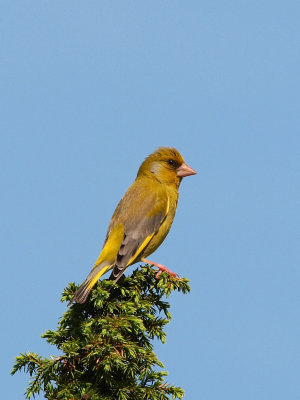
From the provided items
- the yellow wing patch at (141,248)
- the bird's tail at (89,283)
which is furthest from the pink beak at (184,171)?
the bird's tail at (89,283)

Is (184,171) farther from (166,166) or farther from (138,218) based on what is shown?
(138,218)

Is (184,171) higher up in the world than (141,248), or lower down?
higher up

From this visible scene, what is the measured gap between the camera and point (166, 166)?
9.02 metres

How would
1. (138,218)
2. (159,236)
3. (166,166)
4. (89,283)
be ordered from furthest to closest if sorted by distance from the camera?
(166,166), (159,236), (138,218), (89,283)

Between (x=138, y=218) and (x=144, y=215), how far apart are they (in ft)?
0.36

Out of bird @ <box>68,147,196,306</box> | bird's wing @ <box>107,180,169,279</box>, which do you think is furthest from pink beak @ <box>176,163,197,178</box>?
bird's wing @ <box>107,180,169,279</box>

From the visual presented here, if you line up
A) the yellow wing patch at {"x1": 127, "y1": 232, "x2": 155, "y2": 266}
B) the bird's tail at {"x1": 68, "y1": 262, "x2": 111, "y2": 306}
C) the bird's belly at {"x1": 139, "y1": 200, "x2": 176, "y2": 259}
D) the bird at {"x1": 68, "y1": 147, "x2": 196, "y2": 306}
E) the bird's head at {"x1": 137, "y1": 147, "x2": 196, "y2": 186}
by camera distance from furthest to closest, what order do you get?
the bird's head at {"x1": 137, "y1": 147, "x2": 196, "y2": 186}
the bird's belly at {"x1": 139, "y1": 200, "x2": 176, "y2": 259}
the yellow wing patch at {"x1": 127, "y1": 232, "x2": 155, "y2": 266}
the bird at {"x1": 68, "y1": 147, "x2": 196, "y2": 306}
the bird's tail at {"x1": 68, "y1": 262, "x2": 111, "y2": 306}

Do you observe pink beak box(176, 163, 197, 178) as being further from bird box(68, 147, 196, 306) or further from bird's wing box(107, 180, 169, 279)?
bird's wing box(107, 180, 169, 279)

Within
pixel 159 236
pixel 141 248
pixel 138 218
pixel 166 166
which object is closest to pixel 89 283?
pixel 141 248

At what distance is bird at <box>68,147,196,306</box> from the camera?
7554mm

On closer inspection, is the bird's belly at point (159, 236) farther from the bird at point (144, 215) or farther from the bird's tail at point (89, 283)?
the bird's tail at point (89, 283)

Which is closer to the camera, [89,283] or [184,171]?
[89,283]

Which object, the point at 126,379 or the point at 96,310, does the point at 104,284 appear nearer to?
the point at 96,310

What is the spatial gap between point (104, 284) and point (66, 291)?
1.31 ft
